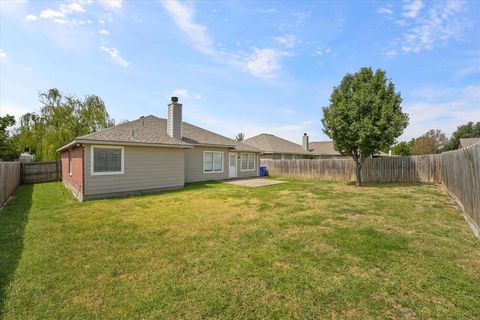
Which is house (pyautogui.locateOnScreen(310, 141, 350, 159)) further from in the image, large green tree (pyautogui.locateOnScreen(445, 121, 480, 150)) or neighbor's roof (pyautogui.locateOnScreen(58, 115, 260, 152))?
large green tree (pyautogui.locateOnScreen(445, 121, 480, 150))

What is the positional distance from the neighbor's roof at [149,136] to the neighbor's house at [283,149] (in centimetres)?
841

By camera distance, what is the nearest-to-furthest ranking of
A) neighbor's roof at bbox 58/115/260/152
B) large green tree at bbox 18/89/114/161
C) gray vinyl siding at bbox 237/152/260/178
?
neighbor's roof at bbox 58/115/260/152
large green tree at bbox 18/89/114/161
gray vinyl siding at bbox 237/152/260/178

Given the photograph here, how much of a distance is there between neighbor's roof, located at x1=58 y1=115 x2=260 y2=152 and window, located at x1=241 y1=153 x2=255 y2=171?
1.20 meters

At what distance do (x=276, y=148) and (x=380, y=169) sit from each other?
1227 centimetres

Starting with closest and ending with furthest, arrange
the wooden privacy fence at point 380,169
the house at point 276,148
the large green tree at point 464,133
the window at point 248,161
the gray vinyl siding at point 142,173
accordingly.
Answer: the gray vinyl siding at point 142,173 < the wooden privacy fence at point 380,169 < the window at point 248,161 < the house at point 276,148 < the large green tree at point 464,133

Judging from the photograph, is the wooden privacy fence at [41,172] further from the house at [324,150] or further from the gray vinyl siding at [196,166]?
the house at [324,150]

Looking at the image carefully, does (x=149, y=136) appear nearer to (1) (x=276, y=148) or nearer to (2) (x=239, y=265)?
(2) (x=239, y=265)

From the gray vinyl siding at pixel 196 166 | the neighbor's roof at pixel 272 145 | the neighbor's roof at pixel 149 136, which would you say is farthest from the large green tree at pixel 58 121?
the neighbor's roof at pixel 272 145

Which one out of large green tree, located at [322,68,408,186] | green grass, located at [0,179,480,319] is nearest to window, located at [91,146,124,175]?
green grass, located at [0,179,480,319]

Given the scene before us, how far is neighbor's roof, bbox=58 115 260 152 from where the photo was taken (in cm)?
1035

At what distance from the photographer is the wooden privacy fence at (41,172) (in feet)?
51.8

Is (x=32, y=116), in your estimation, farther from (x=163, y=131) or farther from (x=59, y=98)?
(x=163, y=131)

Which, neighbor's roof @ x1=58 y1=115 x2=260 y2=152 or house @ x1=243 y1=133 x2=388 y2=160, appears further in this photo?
house @ x1=243 y1=133 x2=388 y2=160

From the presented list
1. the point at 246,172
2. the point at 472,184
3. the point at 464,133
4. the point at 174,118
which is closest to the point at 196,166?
the point at 174,118
